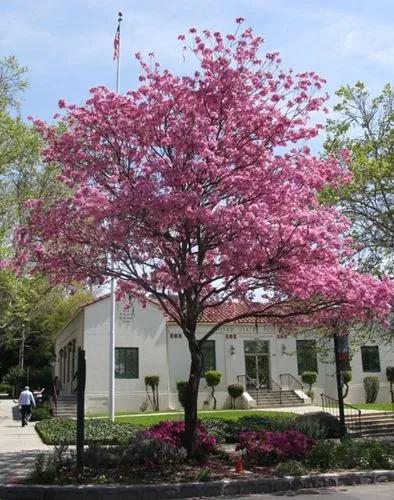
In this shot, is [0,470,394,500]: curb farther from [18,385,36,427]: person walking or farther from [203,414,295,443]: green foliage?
[18,385,36,427]: person walking

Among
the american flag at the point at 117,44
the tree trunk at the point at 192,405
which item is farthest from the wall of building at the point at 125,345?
the tree trunk at the point at 192,405

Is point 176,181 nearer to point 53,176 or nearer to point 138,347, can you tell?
point 53,176

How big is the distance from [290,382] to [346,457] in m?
22.8

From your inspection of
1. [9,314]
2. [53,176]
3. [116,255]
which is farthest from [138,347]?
[116,255]

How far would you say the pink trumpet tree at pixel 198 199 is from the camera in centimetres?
1167

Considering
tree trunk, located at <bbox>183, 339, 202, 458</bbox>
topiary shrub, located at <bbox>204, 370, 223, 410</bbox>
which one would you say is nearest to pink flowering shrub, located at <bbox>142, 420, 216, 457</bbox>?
tree trunk, located at <bbox>183, 339, 202, 458</bbox>

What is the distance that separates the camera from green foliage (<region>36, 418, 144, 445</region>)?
682 inches

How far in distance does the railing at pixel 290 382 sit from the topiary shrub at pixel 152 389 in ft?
24.7

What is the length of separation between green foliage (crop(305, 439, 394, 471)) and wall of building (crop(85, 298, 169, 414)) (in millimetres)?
19507

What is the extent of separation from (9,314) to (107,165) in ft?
49.2

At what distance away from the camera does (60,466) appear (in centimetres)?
1138

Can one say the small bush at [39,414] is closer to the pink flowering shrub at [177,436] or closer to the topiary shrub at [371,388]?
the pink flowering shrub at [177,436]

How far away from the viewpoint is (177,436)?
13398mm

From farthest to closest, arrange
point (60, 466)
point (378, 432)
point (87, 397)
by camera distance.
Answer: point (87, 397)
point (378, 432)
point (60, 466)
